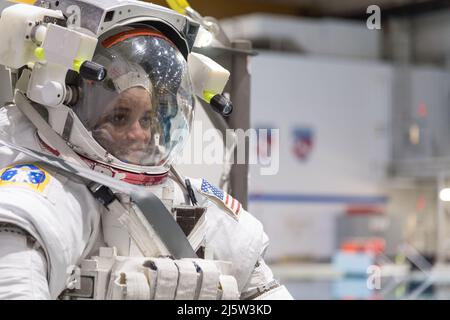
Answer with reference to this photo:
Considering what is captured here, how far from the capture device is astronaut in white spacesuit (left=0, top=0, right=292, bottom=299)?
174cm

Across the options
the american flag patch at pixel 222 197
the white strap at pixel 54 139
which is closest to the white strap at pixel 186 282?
the white strap at pixel 54 139

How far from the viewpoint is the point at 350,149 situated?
10.9 meters

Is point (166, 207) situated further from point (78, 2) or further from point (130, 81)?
point (78, 2)

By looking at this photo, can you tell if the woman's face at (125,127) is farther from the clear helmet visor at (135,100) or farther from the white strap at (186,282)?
the white strap at (186,282)

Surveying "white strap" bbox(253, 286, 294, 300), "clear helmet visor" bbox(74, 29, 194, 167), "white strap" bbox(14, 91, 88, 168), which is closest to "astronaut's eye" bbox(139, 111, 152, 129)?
"clear helmet visor" bbox(74, 29, 194, 167)

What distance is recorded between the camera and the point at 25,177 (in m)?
1.83

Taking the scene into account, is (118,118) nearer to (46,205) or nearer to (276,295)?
(46,205)

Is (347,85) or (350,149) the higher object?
(347,85)

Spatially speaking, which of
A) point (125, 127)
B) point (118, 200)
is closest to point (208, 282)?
point (118, 200)

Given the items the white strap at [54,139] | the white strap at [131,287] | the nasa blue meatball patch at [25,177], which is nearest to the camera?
the white strap at [131,287]

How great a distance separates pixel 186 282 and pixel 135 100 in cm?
44

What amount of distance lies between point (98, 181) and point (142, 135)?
0.58 feet

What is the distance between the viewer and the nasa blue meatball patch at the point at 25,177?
181 centimetres

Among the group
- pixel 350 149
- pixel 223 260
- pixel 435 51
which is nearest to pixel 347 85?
pixel 350 149
